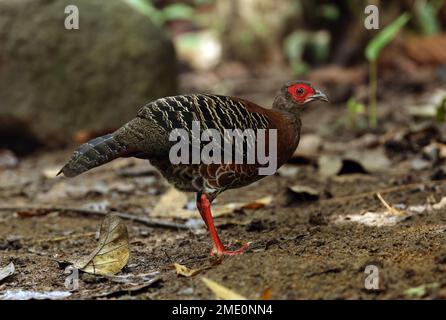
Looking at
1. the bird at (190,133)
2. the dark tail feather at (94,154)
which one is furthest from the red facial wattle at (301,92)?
the dark tail feather at (94,154)

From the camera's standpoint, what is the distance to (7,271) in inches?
146

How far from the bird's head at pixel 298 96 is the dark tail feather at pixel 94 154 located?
107 centimetres

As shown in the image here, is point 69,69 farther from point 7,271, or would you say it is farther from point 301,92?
point 7,271

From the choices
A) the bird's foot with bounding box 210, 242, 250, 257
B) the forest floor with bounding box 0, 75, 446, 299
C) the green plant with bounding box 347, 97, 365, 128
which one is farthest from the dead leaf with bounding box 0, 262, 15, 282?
the green plant with bounding box 347, 97, 365, 128

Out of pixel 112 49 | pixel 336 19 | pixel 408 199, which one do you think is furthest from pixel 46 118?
pixel 336 19

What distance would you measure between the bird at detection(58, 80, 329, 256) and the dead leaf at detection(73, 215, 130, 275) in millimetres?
348

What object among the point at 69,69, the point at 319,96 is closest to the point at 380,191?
the point at 319,96

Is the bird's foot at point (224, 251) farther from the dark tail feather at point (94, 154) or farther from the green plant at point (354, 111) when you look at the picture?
the green plant at point (354, 111)

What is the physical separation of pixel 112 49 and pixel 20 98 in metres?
1.18

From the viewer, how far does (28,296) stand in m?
3.35

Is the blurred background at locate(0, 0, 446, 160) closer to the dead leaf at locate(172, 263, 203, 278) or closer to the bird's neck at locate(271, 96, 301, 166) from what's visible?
the bird's neck at locate(271, 96, 301, 166)

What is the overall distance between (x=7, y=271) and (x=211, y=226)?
112cm

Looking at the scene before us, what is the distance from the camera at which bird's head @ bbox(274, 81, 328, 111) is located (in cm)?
433
